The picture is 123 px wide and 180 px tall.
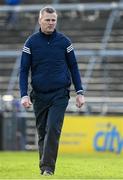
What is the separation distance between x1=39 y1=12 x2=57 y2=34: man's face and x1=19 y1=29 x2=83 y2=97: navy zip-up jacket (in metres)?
0.14

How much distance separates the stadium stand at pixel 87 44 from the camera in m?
25.9

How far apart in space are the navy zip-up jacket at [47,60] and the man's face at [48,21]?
14cm

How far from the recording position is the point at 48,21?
10242 mm

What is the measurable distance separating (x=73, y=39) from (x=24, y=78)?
1786cm

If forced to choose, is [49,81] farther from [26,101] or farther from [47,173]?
[47,173]

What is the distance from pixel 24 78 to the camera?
415 inches

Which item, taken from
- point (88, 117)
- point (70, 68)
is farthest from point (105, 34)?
point (70, 68)

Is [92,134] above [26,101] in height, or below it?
below

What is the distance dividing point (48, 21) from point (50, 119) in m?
1.22

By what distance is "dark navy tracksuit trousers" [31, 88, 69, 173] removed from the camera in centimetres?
1036

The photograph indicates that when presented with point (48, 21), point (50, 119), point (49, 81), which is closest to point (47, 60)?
point (49, 81)

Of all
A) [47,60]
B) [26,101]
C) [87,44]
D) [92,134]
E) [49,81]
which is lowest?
[92,134]

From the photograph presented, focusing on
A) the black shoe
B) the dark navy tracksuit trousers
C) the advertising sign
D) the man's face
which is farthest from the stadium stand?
the man's face

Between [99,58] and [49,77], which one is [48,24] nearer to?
[49,77]
